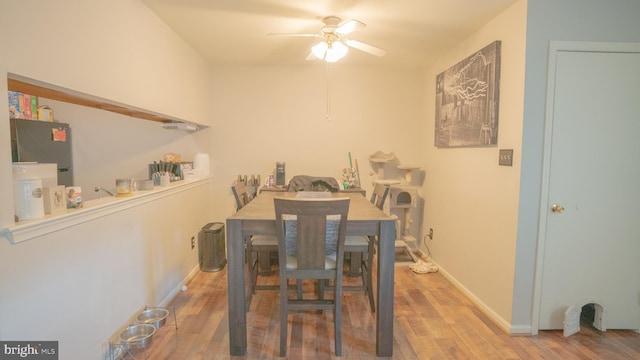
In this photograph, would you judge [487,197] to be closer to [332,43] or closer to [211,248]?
[332,43]

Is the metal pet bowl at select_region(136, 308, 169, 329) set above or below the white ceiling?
below

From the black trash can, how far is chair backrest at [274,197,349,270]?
5.53ft

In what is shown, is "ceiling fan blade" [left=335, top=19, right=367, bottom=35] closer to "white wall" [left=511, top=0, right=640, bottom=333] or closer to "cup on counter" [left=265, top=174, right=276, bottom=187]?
"white wall" [left=511, top=0, right=640, bottom=333]

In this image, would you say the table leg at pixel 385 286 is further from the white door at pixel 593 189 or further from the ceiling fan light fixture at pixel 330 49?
the ceiling fan light fixture at pixel 330 49

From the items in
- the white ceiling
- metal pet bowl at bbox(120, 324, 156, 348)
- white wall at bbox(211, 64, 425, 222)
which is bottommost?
metal pet bowl at bbox(120, 324, 156, 348)

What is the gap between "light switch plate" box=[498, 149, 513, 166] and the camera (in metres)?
2.29

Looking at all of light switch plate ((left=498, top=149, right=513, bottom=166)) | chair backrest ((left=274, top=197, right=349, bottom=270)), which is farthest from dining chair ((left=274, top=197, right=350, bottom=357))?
light switch plate ((left=498, top=149, right=513, bottom=166))

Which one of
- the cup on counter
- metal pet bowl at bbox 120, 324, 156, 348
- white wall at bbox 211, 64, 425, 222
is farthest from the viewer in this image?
white wall at bbox 211, 64, 425, 222

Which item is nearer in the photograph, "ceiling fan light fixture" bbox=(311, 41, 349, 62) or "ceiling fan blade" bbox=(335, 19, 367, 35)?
"ceiling fan blade" bbox=(335, 19, 367, 35)

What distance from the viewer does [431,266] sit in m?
3.55

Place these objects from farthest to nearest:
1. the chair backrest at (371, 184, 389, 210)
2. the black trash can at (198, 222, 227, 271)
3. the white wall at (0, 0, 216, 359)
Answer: the black trash can at (198, 222, 227, 271) → the chair backrest at (371, 184, 389, 210) → the white wall at (0, 0, 216, 359)

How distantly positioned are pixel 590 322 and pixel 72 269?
11.9ft

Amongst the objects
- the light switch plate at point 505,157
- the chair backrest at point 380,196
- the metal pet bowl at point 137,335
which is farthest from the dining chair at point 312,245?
the light switch plate at point 505,157

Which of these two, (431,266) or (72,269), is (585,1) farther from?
(72,269)
